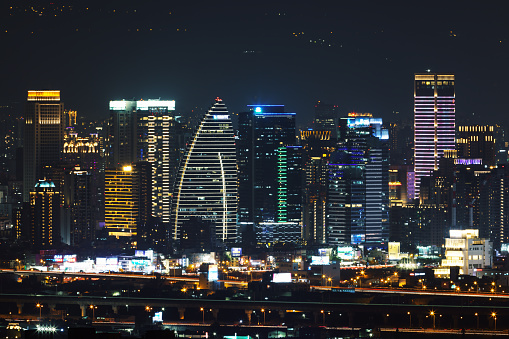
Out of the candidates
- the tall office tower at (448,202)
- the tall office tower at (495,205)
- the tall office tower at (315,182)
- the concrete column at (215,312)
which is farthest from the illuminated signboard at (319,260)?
the concrete column at (215,312)

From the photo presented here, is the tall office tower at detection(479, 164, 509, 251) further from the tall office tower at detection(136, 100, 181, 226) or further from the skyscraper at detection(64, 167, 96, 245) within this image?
the skyscraper at detection(64, 167, 96, 245)

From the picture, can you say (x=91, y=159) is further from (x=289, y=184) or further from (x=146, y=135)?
(x=289, y=184)

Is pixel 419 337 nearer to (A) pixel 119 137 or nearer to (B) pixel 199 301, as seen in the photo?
(B) pixel 199 301

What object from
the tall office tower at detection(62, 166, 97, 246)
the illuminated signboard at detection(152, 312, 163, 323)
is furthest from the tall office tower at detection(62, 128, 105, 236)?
the illuminated signboard at detection(152, 312, 163, 323)

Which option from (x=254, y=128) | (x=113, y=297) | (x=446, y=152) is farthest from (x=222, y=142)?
(x=113, y=297)

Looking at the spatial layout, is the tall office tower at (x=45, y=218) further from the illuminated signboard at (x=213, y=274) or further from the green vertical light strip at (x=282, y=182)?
the illuminated signboard at (x=213, y=274)

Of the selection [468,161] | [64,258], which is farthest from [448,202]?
[64,258]
